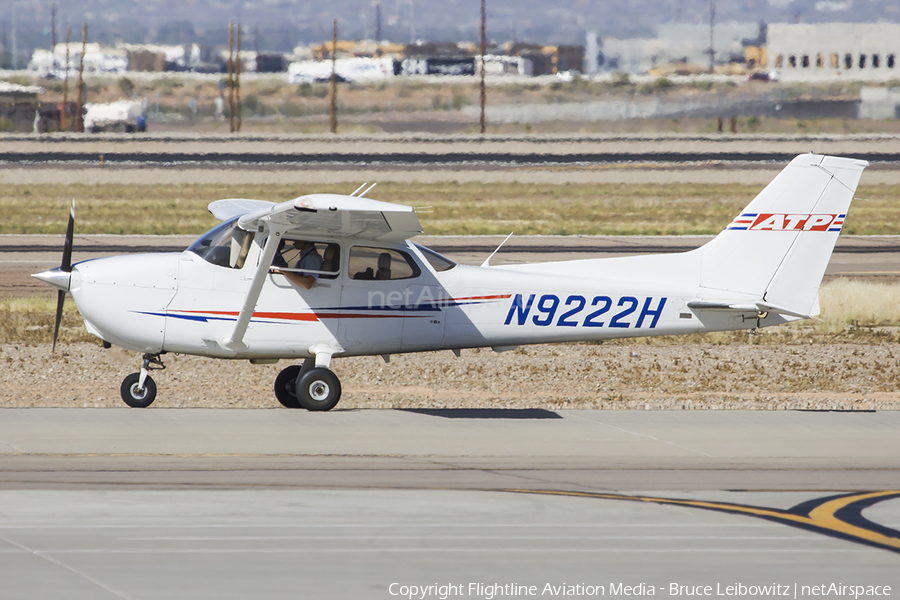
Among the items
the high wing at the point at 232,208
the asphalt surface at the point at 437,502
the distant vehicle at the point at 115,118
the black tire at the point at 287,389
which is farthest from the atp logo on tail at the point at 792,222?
the distant vehicle at the point at 115,118

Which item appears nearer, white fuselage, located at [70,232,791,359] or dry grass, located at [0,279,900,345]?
white fuselage, located at [70,232,791,359]

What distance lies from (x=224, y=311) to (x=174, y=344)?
618 millimetres

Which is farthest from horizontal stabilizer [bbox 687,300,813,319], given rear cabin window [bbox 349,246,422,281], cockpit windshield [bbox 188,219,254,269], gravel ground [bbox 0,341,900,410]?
cockpit windshield [bbox 188,219,254,269]

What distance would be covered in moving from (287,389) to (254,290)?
157 centimetres

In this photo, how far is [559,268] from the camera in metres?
12.5

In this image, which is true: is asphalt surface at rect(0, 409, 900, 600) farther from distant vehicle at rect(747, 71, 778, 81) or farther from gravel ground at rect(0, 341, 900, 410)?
distant vehicle at rect(747, 71, 778, 81)

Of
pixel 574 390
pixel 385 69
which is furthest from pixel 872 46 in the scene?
pixel 574 390

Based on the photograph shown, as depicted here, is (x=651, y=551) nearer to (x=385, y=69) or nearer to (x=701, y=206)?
(x=701, y=206)

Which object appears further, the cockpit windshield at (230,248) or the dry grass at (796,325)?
the dry grass at (796,325)

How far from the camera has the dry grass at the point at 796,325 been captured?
17438 millimetres

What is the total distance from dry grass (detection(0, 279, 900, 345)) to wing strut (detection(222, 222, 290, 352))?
6050 mm

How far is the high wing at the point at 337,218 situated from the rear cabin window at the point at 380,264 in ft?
0.54

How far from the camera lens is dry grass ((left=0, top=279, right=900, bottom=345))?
17438 millimetres

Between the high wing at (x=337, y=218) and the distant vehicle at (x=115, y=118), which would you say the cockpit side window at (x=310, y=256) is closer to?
the high wing at (x=337, y=218)
